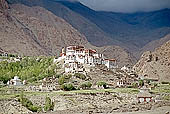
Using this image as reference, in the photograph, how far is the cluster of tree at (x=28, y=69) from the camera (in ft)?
251

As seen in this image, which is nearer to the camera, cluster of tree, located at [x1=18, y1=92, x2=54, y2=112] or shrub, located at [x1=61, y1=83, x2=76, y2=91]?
cluster of tree, located at [x1=18, y1=92, x2=54, y2=112]

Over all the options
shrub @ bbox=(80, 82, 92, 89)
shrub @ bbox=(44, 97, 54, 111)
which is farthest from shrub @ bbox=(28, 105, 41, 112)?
shrub @ bbox=(80, 82, 92, 89)

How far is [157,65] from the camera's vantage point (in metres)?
98.1

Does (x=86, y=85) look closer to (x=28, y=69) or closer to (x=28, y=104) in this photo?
(x=28, y=104)

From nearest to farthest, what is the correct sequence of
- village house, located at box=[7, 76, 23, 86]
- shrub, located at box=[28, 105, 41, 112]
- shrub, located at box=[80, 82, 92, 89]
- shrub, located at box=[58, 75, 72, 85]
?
shrub, located at box=[28, 105, 41, 112] < shrub, located at box=[80, 82, 92, 89] < shrub, located at box=[58, 75, 72, 85] < village house, located at box=[7, 76, 23, 86]

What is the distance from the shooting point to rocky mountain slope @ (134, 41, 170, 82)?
92750 mm

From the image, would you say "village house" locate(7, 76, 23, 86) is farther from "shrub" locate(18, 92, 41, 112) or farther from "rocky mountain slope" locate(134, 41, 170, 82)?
"rocky mountain slope" locate(134, 41, 170, 82)

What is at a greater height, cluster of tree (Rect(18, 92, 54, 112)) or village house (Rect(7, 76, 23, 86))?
village house (Rect(7, 76, 23, 86))

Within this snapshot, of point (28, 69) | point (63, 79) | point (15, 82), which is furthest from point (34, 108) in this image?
point (28, 69)

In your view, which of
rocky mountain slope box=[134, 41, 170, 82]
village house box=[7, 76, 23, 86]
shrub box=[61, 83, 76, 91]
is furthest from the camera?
rocky mountain slope box=[134, 41, 170, 82]

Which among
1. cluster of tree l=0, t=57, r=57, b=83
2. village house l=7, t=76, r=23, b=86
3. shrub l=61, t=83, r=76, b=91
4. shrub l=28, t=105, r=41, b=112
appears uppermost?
cluster of tree l=0, t=57, r=57, b=83

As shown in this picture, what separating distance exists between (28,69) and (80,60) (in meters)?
13.2

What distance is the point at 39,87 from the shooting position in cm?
6375

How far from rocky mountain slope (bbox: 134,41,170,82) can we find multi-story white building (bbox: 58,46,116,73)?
1317 cm
